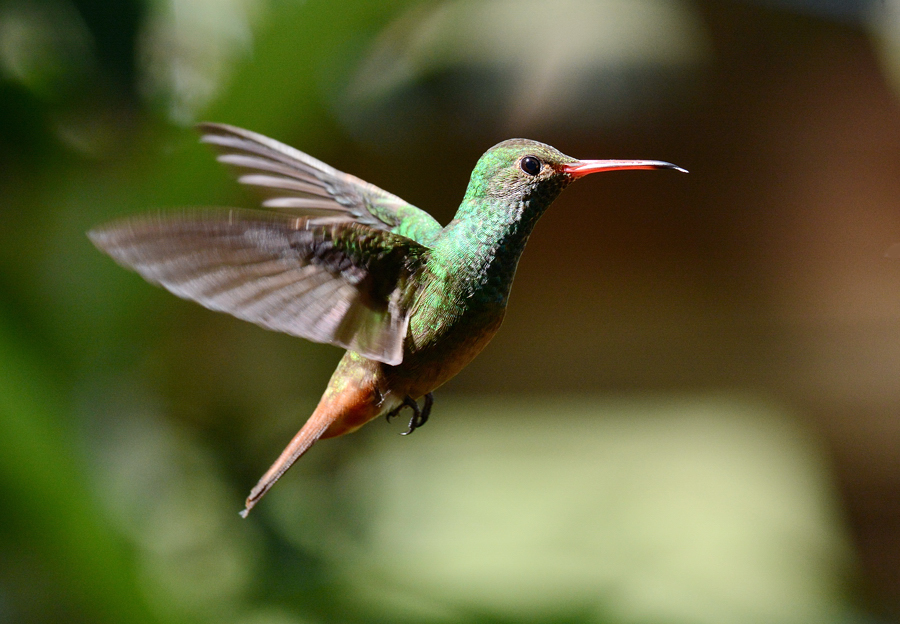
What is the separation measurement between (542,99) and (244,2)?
3.12 ft

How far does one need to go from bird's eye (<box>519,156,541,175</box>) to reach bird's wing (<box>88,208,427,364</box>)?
10cm

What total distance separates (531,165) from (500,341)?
1.92 meters

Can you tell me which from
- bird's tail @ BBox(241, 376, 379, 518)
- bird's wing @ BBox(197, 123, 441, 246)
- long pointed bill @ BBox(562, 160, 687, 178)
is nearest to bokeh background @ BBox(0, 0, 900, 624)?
bird's wing @ BBox(197, 123, 441, 246)

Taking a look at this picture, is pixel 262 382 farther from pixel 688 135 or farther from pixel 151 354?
pixel 688 135

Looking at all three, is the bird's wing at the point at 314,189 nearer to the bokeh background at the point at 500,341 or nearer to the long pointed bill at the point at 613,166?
the long pointed bill at the point at 613,166

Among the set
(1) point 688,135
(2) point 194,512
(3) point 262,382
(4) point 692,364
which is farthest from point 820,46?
(2) point 194,512

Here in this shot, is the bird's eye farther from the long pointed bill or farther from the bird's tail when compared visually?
the bird's tail

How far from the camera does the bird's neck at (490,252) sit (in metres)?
0.57

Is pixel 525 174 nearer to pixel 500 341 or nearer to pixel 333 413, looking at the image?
pixel 333 413

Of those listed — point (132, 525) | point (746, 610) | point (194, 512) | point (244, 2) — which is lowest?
point (746, 610)

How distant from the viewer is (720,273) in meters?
2.41

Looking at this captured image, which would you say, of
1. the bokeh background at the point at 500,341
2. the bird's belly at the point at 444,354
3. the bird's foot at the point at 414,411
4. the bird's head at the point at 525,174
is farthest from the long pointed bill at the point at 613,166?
the bokeh background at the point at 500,341

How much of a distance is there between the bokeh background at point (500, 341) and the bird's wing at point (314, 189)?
79cm

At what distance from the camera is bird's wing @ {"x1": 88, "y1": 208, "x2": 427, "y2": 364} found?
16.8 inches
